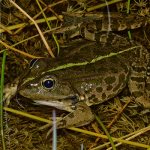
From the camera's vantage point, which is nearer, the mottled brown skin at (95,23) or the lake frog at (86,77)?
the lake frog at (86,77)

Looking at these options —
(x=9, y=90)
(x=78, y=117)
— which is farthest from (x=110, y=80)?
(x=9, y=90)

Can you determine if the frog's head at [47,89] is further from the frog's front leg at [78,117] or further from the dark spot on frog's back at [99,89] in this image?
the dark spot on frog's back at [99,89]

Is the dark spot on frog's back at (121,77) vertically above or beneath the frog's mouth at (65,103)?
above

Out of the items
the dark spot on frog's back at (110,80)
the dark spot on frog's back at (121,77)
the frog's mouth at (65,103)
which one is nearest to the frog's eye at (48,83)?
the frog's mouth at (65,103)

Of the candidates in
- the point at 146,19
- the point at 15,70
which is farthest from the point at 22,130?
the point at 146,19

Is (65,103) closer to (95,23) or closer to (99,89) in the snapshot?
(99,89)

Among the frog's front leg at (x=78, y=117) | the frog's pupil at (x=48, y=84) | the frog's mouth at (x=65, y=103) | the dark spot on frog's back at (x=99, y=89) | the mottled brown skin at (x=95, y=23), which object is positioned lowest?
the frog's front leg at (x=78, y=117)

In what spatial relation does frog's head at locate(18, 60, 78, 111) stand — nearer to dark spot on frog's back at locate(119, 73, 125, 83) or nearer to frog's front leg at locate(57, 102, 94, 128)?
frog's front leg at locate(57, 102, 94, 128)

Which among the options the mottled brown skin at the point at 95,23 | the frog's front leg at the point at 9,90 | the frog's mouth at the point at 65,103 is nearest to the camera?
the frog's mouth at the point at 65,103

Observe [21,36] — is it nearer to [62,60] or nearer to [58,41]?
[58,41]
